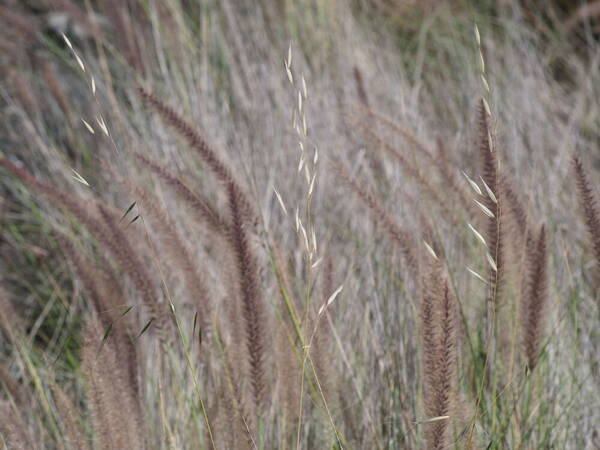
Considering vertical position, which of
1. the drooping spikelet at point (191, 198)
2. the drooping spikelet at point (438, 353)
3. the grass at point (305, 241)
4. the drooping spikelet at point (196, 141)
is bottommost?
the grass at point (305, 241)

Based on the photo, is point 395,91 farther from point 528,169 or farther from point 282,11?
point 282,11

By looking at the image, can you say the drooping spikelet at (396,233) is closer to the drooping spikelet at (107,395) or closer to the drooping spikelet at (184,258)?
the drooping spikelet at (184,258)

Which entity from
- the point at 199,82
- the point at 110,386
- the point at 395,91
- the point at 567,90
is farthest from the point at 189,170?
the point at 567,90

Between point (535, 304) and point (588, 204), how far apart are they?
0.18m

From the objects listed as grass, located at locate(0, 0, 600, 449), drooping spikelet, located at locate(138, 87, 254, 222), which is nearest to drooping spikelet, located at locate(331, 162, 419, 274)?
grass, located at locate(0, 0, 600, 449)

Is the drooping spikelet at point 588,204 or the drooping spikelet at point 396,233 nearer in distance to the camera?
the drooping spikelet at point 588,204

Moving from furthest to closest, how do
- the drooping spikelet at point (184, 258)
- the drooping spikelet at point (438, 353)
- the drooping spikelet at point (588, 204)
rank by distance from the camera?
the drooping spikelet at point (184, 258) < the drooping spikelet at point (588, 204) < the drooping spikelet at point (438, 353)

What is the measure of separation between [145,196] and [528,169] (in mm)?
1408

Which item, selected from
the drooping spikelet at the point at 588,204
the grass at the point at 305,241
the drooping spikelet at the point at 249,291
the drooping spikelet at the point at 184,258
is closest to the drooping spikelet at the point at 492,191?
the grass at the point at 305,241

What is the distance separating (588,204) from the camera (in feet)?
3.59

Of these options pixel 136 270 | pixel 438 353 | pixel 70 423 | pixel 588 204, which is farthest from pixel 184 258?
pixel 588 204

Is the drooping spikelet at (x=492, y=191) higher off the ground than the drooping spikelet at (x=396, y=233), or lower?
higher

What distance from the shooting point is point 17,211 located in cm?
282

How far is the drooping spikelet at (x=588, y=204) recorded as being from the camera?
1091 millimetres
